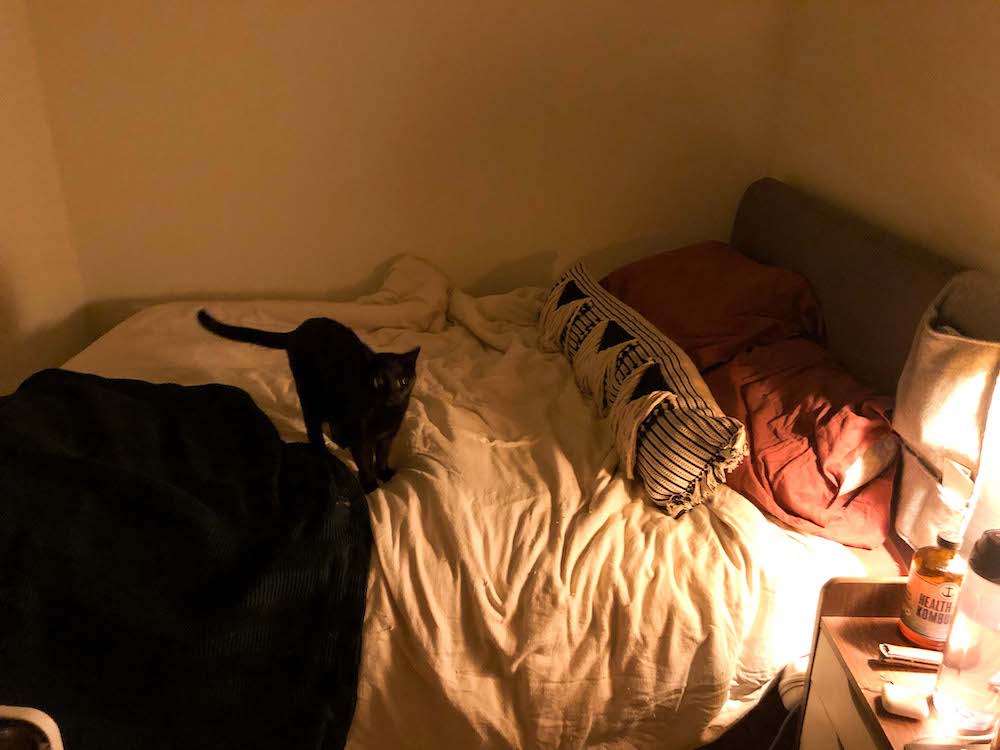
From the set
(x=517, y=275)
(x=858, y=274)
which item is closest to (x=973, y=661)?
(x=858, y=274)

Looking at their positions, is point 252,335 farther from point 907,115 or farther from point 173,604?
point 907,115

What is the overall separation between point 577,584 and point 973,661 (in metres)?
0.59

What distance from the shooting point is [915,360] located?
4.53 feet

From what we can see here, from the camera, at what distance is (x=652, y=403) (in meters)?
1.59

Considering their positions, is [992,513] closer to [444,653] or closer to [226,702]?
[444,653]

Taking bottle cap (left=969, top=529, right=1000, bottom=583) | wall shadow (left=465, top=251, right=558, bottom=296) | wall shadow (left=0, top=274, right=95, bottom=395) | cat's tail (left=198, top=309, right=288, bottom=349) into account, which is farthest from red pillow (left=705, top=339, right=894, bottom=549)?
wall shadow (left=0, top=274, right=95, bottom=395)

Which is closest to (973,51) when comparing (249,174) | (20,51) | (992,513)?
(992,513)

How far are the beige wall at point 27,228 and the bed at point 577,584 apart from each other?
1.04 metres

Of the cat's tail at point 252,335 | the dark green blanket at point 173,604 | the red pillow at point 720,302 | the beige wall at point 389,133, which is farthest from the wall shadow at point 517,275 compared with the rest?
the dark green blanket at point 173,604

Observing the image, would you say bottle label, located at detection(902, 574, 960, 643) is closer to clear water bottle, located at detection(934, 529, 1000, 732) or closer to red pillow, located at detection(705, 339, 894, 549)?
clear water bottle, located at detection(934, 529, 1000, 732)

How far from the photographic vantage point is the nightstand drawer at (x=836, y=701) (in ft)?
3.83

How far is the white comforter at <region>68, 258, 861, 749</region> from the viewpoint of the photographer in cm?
135

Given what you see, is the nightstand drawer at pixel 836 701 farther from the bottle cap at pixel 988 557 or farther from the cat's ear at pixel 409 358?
the cat's ear at pixel 409 358

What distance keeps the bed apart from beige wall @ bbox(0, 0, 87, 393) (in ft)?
3.40
